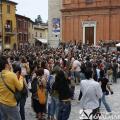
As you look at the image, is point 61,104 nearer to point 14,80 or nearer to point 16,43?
point 14,80

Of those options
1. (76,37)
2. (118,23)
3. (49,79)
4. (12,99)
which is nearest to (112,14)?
(118,23)

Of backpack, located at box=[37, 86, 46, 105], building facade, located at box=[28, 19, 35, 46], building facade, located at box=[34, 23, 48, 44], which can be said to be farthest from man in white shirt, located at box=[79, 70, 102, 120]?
building facade, located at box=[34, 23, 48, 44]

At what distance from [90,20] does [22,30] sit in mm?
33488

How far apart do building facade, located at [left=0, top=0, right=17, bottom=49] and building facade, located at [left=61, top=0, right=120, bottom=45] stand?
20.3 metres

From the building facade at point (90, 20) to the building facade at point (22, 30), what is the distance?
85.1 ft

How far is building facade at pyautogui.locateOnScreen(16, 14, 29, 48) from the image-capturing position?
8124 centimetres

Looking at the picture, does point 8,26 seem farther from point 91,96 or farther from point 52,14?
point 91,96

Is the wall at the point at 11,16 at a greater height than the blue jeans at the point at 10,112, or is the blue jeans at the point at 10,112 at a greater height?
the wall at the point at 11,16

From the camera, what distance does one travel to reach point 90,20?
174 feet

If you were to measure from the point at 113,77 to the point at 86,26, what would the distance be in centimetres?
2860

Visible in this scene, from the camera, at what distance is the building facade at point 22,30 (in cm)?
8124

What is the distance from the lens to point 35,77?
38.1 ft

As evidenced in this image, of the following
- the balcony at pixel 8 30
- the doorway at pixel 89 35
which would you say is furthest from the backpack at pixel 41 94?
the balcony at pixel 8 30

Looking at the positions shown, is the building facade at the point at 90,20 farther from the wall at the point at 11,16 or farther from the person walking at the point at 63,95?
the person walking at the point at 63,95
